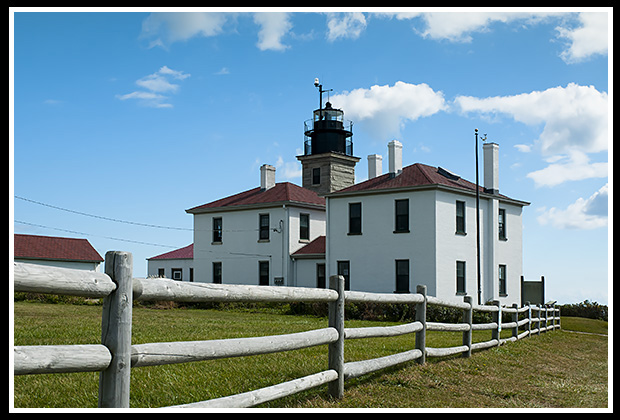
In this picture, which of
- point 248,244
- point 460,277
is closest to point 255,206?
point 248,244

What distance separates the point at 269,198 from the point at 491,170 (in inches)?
494

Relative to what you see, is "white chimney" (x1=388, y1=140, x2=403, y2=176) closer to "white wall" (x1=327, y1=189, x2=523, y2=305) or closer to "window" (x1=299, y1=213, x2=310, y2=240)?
"white wall" (x1=327, y1=189, x2=523, y2=305)

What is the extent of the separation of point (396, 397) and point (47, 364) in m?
4.36

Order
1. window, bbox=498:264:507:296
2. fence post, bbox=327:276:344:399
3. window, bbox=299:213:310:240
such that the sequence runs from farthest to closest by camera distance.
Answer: window, bbox=299:213:310:240 → window, bbox=498:264:507:296 → fence post, bbox=327:276:344:399

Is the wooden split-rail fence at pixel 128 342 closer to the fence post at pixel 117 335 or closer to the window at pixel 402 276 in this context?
the fence post at pixel 117 335

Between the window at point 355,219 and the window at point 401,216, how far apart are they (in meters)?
1.94

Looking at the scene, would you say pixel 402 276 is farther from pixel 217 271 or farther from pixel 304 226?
pixel 217 271

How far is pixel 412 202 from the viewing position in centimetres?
3200

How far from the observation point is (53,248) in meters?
48.9

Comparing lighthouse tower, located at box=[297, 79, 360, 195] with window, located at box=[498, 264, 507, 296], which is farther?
lighthouse tower, located at box=[297, 79, 360, 195]

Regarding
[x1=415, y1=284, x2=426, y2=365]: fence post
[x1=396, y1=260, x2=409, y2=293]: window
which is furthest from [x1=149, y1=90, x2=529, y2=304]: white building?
[x1=415, y1=284, x2=426, y2=365]: fence post

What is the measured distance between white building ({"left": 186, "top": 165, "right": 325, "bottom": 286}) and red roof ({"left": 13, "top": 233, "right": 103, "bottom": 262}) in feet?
39.9

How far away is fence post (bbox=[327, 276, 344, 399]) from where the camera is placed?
7215 mm

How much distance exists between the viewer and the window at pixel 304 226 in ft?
127
